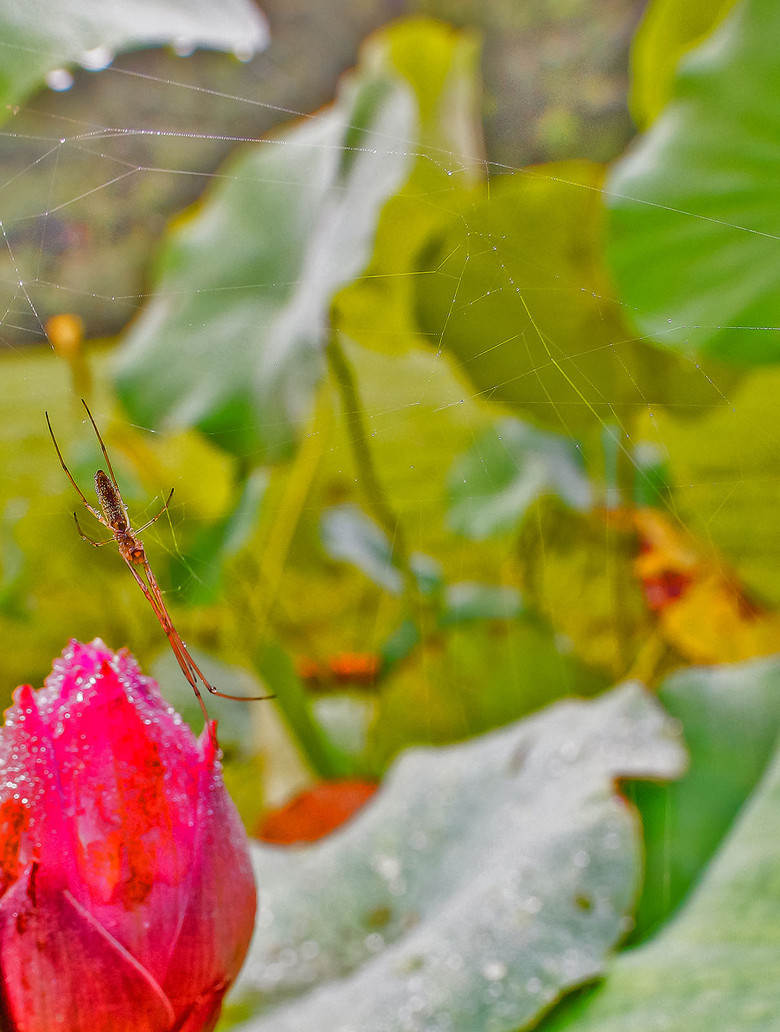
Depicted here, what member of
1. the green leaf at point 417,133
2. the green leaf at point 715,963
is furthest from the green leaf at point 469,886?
the green leaf at point 417,133

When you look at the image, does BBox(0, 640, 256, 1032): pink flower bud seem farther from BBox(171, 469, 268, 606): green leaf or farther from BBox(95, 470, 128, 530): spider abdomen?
BBox(171, 469, 268, 606): green leaf

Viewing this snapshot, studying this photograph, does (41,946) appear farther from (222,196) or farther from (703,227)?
(222,196)

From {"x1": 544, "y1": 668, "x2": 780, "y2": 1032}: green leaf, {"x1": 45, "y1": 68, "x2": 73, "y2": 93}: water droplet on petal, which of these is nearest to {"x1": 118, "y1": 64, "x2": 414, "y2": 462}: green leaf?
{"x1": 45, "y1": 68, "x2": 73, "y2": 93}: water droplet on petal

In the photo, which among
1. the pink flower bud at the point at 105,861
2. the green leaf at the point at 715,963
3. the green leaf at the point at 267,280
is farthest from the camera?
the green leaf at the point at 267,280

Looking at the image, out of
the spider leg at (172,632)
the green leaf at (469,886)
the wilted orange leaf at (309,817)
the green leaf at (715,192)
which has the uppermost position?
the green leaf at (715,192)

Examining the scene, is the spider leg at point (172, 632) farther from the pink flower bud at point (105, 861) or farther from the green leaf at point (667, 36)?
the green leaf at point (667, 36)

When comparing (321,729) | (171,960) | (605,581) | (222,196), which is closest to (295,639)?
(321,729)
